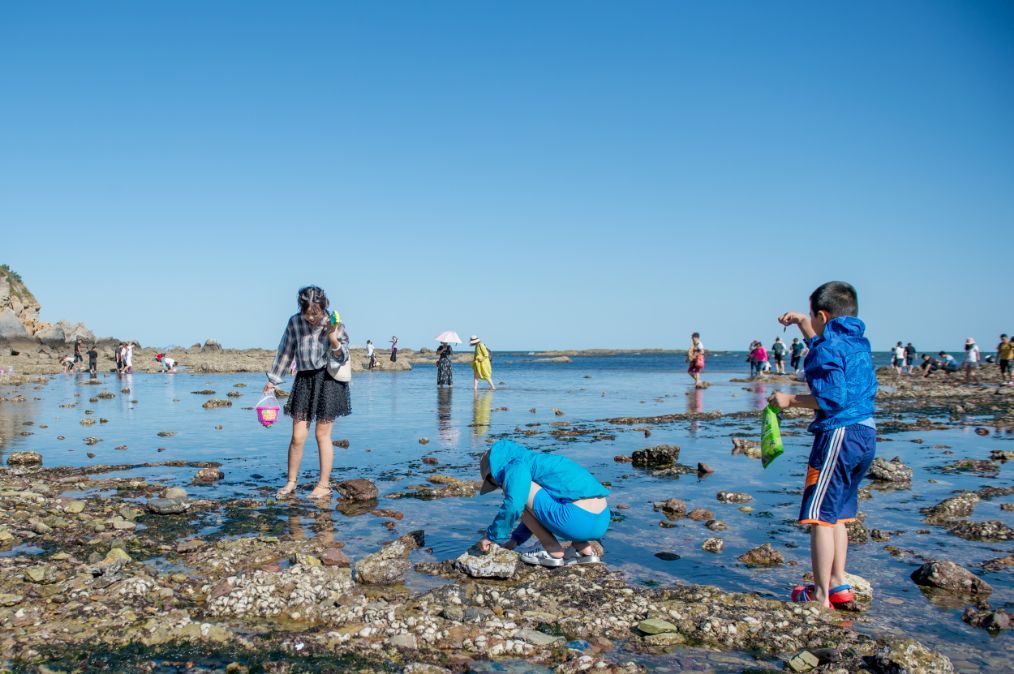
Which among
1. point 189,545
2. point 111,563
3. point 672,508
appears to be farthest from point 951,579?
point 111,563

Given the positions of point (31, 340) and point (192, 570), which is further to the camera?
point (31, 340)

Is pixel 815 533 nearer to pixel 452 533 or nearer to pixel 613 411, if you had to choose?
pixel 452 533

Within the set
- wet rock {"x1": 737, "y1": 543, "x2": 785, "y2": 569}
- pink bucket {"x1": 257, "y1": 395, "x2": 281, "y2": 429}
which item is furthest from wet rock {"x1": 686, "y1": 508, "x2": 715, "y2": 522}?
pink bucket {"x1": 257, "y1": 395, "x2": 281, "y2": 429}

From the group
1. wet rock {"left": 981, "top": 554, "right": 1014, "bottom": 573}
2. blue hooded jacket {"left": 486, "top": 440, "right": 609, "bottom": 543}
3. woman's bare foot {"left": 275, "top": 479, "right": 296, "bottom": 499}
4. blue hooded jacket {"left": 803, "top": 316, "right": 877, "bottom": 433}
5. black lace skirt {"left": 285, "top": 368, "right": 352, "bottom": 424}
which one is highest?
blue hooded jacket {"left": 803, "top": 316, "right": 877, "bottom": 433}

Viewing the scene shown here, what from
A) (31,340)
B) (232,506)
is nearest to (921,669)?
(232,506)

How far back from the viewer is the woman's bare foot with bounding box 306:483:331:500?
26.9ft

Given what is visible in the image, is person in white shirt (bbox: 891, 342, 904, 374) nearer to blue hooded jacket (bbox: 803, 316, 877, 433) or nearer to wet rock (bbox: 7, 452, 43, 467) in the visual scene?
blue hooded jacket (bbox: 803, 316, 877, 433)

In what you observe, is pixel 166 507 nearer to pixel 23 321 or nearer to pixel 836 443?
pixel 836 443

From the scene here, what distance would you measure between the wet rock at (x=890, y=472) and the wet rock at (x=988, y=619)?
494 centimetres

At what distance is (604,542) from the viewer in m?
6.55

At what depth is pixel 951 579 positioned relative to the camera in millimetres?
5207

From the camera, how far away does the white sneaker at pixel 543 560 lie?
5695 mm

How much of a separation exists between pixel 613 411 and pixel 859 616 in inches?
599

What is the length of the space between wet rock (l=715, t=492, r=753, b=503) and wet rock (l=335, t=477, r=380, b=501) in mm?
4112
